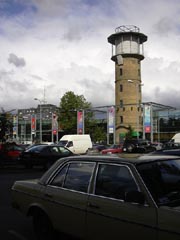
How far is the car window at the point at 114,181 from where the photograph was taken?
513 cm

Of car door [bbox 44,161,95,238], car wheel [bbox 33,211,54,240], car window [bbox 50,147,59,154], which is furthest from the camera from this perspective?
car window [bbox 50,147,59,154]

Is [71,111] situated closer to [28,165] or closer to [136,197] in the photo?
[28,165]

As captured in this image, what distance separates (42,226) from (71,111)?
2864 inches

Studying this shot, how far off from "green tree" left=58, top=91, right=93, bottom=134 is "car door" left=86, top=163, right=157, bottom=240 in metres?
73.1

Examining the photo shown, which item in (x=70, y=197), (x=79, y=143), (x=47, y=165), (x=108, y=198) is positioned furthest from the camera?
(x=79, y=143)

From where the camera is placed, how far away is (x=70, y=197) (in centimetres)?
586

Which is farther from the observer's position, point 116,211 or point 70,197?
point 70,197

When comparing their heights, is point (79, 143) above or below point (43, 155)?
above

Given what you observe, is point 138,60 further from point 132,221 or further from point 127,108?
point 132,221

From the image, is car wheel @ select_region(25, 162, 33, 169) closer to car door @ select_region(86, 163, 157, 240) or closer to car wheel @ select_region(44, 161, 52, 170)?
car wheel @ select_region(44, 161, 52, 170)

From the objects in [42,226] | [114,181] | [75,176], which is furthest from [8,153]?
[114,181]

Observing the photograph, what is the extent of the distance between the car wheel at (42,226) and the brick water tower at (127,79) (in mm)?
82848

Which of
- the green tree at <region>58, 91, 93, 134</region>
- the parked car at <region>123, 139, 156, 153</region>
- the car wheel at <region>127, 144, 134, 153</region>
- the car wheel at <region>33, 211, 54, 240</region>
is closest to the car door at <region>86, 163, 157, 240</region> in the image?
the car wheel at <region>33, 211, 54, 240</region>

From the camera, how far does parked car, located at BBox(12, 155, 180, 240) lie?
15.4 ft
